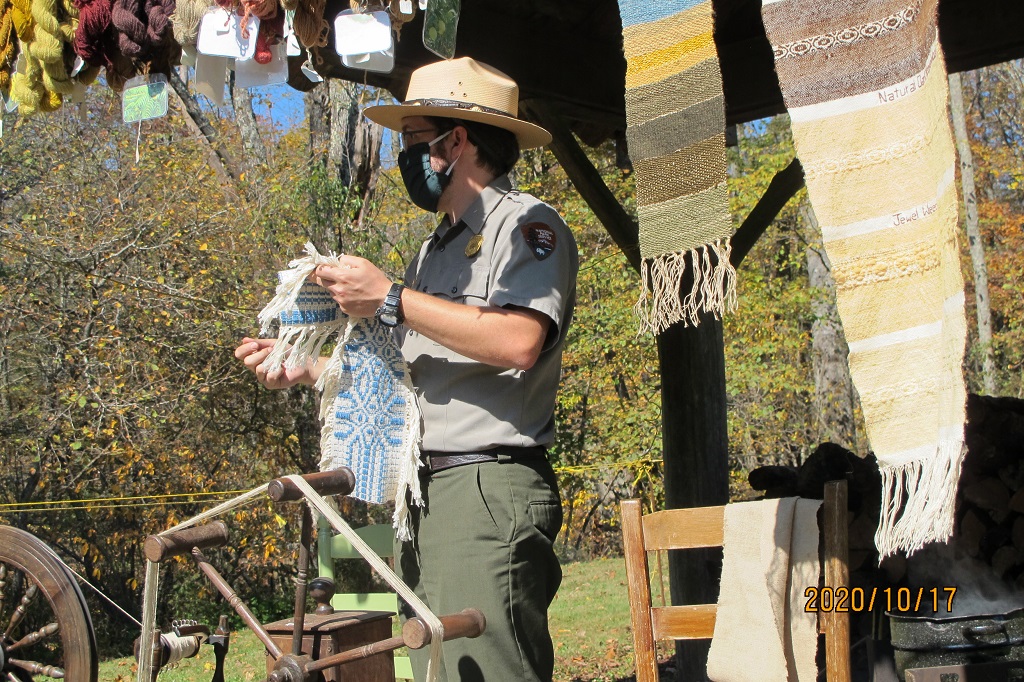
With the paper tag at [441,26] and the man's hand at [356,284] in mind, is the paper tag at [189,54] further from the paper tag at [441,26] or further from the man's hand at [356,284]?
the man's hand at [356,284]

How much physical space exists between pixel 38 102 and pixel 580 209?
6706mm

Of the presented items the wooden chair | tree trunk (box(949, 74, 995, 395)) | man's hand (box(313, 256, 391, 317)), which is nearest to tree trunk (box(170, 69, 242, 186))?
the wooden chair

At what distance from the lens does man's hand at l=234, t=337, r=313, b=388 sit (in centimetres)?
236

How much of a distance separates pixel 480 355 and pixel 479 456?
0.81 ft

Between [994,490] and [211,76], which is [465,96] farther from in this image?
[994,490]

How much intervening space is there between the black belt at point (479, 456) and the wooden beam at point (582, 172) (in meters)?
1.68

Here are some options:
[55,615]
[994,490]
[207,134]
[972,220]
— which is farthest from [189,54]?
[972,220]

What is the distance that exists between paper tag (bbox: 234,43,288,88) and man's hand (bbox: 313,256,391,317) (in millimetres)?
644

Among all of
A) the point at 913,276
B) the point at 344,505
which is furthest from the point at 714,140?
the point at 344,505

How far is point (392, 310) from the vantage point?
198 cm

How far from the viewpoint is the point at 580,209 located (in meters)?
9.26

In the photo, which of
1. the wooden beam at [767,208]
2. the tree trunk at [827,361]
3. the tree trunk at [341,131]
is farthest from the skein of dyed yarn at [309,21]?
the tree trunk at [827,361]

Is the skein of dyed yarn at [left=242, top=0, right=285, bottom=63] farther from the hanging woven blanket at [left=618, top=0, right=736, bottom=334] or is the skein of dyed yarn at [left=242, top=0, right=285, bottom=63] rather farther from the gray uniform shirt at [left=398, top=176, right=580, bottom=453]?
the hanging woven blanket at [left=618, top=0, right=736, bottom=334]
